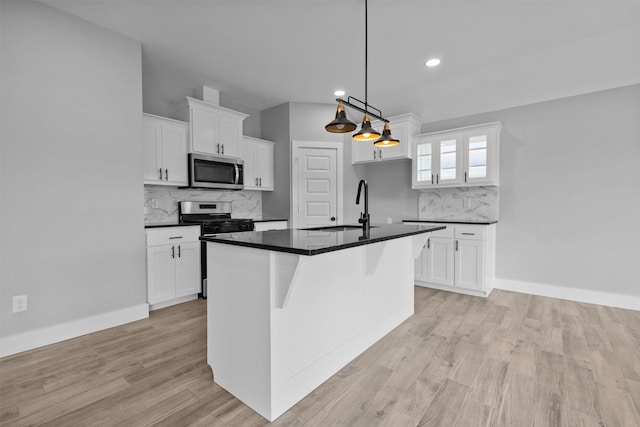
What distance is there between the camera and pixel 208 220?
3998 mm

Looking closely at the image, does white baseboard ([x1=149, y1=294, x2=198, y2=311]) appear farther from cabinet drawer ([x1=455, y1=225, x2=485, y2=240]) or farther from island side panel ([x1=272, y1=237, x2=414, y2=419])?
cabinet drawer ([x1=455, y1=225, x2=485, y2=240])

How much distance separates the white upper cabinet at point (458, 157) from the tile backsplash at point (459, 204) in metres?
0.27

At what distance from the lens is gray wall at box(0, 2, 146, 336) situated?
230cm

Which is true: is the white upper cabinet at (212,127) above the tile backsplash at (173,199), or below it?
above

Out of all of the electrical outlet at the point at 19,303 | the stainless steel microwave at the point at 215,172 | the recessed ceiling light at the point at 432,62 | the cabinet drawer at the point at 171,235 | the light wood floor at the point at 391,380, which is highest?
the recessed ceiling light at the point at 432,62

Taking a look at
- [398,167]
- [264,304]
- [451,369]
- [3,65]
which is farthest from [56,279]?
[398,167]

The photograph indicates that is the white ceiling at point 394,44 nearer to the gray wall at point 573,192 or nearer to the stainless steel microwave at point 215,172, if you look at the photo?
the gray wall at point 573,192

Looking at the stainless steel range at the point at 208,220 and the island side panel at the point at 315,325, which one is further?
the stainless steel range at the point at 208,220

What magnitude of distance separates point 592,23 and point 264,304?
341 centimetres

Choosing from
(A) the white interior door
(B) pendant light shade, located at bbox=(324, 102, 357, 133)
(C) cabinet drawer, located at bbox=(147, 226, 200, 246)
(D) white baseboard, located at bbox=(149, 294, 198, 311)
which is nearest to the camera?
(B) pendant light shade, located at bbox=(324, 102, 357, 133)

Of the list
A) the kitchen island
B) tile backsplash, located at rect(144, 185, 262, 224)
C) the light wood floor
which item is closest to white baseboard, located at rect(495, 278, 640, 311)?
the light wood floor

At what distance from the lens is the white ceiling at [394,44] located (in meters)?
2.43

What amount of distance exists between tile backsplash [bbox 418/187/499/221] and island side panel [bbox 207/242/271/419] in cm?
361

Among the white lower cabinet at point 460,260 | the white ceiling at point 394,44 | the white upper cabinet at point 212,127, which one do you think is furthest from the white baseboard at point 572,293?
the white upper cabinet at point 212,127
